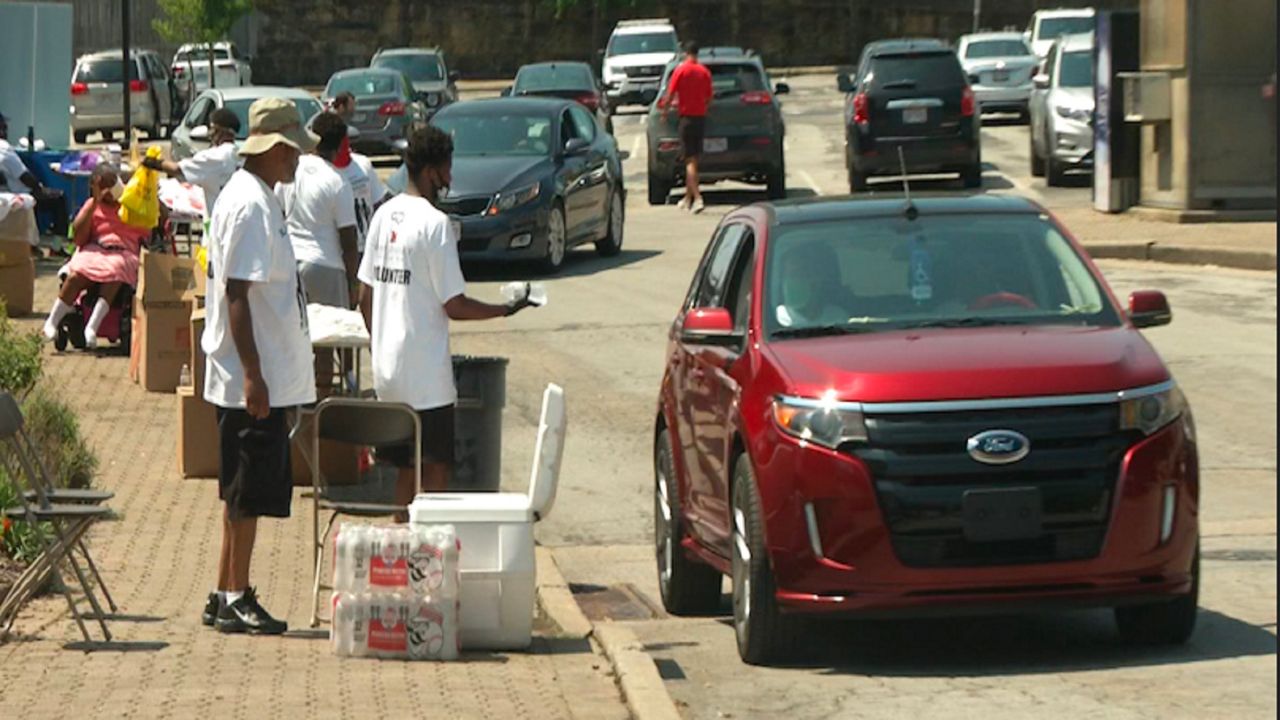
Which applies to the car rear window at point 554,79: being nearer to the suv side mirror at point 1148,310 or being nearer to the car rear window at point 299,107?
the car rear window at point 299,107

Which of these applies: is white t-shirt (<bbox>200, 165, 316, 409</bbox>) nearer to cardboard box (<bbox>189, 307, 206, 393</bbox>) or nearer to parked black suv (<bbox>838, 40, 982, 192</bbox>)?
cardboard box (<bbox>189, 307, 206, 393</bbox>)

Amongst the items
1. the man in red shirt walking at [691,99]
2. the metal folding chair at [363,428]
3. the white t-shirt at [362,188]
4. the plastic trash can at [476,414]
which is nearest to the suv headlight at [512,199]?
the man in red shirt walking at [691,99]

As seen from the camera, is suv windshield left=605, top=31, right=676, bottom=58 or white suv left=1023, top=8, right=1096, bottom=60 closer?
white suv left=1023, top=8, right=1096, bottom=60

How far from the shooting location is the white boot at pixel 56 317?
18.9 meters

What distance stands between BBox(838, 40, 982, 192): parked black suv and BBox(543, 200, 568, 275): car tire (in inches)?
288

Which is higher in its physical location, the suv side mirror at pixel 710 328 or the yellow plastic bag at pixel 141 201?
the suv side mirror at pixel 710 328

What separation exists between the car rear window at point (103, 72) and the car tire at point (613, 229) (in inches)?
1061

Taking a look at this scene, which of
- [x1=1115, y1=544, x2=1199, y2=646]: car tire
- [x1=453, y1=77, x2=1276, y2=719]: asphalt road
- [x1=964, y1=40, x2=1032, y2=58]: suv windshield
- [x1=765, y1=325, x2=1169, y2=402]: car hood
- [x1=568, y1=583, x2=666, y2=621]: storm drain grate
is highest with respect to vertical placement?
[x1=964, y1=40, x2=1032, y2=58]: suv windshield

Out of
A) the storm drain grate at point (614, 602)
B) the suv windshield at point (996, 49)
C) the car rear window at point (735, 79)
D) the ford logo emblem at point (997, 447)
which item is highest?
the suv windshield at point (996, 49)

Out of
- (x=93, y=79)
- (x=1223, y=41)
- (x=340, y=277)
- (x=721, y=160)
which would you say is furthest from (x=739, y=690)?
(x=93, y=79)

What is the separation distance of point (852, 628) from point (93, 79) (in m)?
42.9

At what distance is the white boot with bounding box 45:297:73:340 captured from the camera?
18.9 meters

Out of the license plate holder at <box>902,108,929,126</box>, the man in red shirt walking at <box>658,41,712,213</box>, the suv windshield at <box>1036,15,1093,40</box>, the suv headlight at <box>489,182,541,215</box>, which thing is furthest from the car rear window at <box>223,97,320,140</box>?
the suv windshield at <box>1036,15,1093,40</box>

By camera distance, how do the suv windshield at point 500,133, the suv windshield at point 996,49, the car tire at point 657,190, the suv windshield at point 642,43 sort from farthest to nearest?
the suv windshield at point 642,43, the suv windshield at point 996,49, the car tire at point 657,190, the suv windshield at point 500,133
